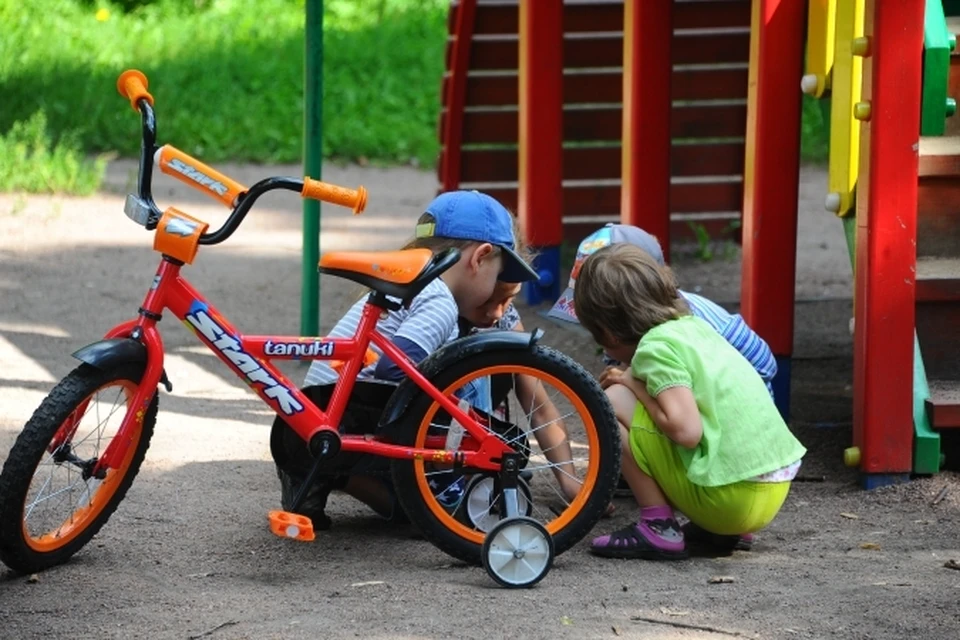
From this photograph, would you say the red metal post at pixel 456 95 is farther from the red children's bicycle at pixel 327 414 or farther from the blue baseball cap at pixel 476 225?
the red children's bicycle at pixel 327 414

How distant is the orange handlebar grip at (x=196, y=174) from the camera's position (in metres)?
3.10

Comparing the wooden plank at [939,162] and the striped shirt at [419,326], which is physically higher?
the wooden plank at [939,162]

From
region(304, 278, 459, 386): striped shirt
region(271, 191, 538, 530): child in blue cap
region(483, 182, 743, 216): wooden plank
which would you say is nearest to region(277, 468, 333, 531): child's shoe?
region(271, 191, 538, 530): child in blue cap

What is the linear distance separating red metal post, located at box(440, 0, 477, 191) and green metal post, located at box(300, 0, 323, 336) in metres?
1.97

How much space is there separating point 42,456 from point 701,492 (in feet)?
4.64

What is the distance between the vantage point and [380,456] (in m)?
3.25

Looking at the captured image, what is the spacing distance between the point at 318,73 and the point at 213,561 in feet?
8.73

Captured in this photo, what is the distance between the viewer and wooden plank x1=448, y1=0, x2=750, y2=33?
764 cm

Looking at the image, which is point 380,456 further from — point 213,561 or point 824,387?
point 824,387

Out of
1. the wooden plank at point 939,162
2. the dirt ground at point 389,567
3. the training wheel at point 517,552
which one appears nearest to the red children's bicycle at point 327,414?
the training wheel at point 517,552

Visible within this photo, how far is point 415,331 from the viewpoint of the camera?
336 centimetres

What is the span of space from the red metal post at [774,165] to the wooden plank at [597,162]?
3297mm

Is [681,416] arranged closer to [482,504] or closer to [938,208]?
[482,504]

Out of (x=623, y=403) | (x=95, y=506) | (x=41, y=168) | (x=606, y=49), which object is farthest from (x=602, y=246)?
(x=41, y=168)
